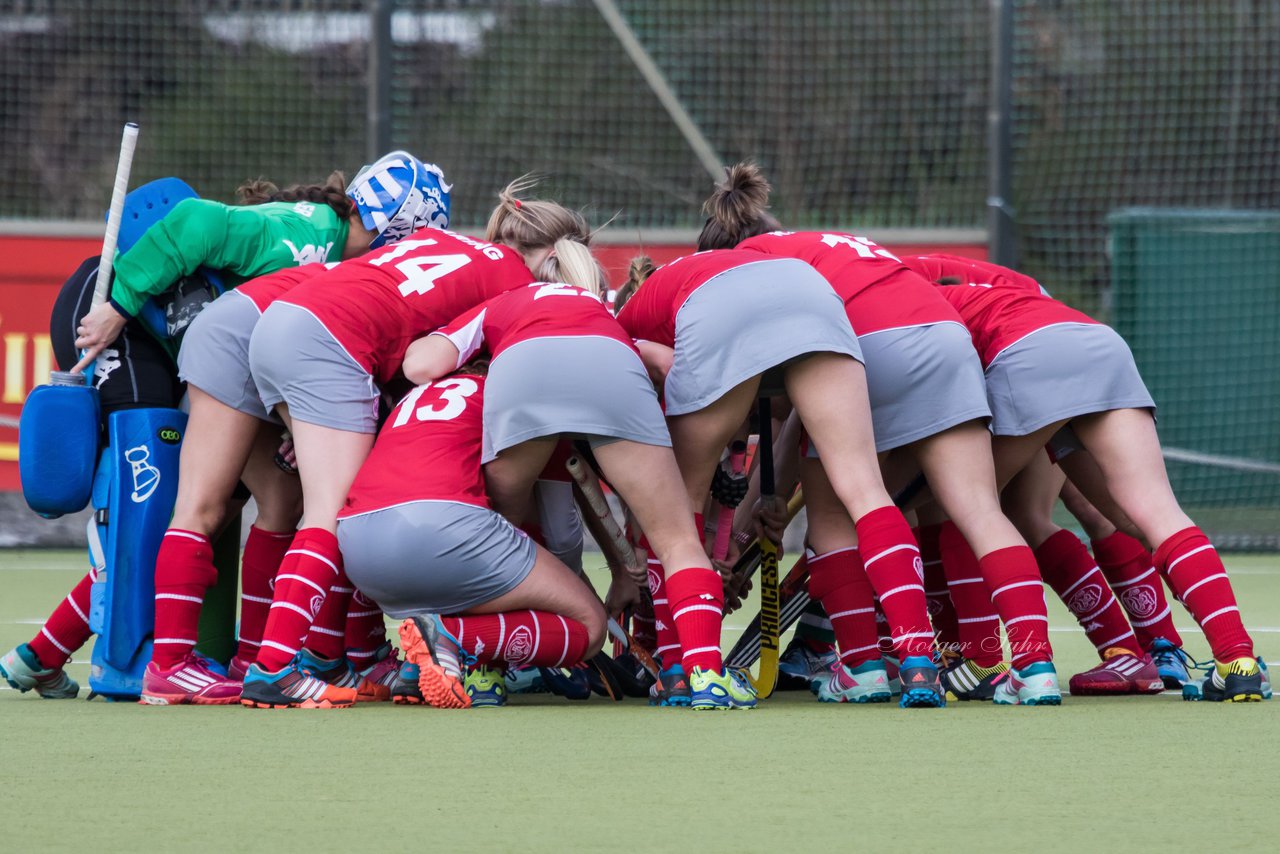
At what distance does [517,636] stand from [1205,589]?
144 cm

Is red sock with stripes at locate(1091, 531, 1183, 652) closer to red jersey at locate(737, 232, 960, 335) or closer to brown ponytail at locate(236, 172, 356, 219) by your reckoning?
red jersey at locate(737, 232, 960, 335)

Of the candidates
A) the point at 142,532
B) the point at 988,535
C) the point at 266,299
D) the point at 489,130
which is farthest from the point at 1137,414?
the point at 489,130

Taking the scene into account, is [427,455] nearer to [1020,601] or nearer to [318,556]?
[318,556]

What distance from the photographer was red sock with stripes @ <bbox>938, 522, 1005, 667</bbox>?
153 inches

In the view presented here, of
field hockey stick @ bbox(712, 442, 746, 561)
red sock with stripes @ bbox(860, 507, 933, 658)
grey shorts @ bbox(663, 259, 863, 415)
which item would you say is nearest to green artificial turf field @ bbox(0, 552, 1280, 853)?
red sock with stripes @ bbox(860, 507, 933, 658)

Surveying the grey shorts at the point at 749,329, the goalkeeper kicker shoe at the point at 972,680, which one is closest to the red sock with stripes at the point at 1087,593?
the goalkeeper kicker shoe at the point at 972,680

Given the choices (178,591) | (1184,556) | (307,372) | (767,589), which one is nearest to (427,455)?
(307,372)

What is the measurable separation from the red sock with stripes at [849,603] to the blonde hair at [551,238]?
845 mm

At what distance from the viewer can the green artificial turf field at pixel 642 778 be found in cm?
222

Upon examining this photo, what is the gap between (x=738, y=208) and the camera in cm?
404

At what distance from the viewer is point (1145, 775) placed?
2.63 m

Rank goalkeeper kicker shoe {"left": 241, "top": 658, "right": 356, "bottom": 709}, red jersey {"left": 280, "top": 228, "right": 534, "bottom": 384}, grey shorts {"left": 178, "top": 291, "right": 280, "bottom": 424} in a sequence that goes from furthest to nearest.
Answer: grey shorts {"left": 178, "top": 291, "right": 280, "bottom": 424}
red jersey {"left": 280, "top": 228, "right": 534, "bottom": 384}
goalkeeper kicker shoe {"left": 241, "top": 658, "right": 356, "bottom": 709}

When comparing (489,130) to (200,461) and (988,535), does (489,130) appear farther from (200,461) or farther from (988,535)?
(988,535)

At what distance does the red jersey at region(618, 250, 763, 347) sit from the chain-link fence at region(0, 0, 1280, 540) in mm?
4435
